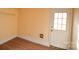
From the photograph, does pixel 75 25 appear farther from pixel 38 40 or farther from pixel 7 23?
pixel 7 23

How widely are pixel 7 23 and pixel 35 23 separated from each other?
1.93 ft

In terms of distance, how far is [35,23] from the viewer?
227cm

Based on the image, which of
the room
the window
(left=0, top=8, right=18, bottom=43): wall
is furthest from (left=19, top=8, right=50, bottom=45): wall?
the window

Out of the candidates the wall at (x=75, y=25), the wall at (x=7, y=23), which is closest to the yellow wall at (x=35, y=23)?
the wall at (x=7, y=23)

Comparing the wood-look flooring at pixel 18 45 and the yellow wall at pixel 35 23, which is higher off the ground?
the yellow wall at pixel 35 23

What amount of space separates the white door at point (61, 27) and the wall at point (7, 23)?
0.77 meters

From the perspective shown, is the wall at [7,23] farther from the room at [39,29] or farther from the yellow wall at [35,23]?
the yellow wall at [35,23]

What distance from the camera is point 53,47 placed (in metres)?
2.17

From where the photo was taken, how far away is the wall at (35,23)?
2.14 metres

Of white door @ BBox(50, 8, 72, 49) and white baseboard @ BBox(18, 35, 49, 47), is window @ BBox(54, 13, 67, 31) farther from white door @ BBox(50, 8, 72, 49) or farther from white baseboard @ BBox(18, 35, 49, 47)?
white baseboard @ BBox(18, 35, 49, 47)
